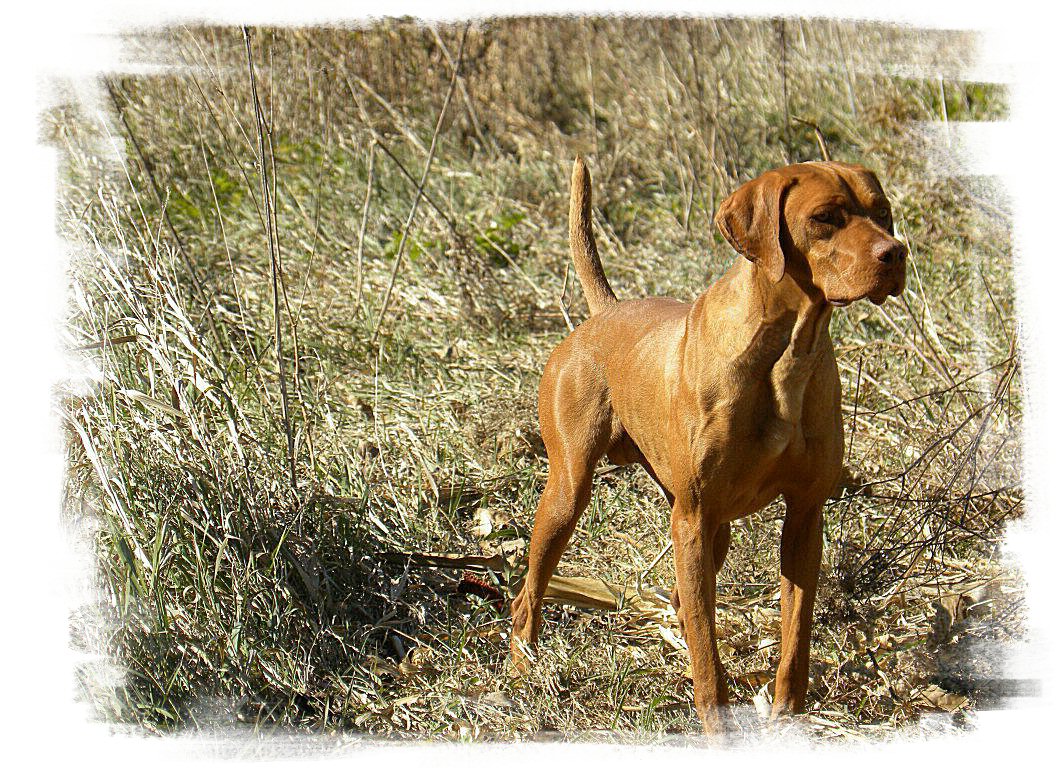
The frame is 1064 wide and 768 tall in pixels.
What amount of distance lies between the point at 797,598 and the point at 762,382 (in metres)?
0.64

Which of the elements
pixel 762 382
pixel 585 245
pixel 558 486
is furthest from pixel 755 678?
pixel 585 245

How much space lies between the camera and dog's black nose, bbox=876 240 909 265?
2.57m

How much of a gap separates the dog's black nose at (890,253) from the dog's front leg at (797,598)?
2.52 feet

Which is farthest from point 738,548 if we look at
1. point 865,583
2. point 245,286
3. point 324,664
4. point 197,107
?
point 197,107

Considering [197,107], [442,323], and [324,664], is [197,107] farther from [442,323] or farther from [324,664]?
[324,664]

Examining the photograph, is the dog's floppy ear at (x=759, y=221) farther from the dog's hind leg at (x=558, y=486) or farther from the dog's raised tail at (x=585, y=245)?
the dog's raised tail at (x=585, y=245)

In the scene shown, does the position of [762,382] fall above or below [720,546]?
above

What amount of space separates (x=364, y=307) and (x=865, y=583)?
116 inches

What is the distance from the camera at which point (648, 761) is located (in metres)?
3.09

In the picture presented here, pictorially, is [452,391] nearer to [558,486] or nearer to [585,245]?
[585,245]

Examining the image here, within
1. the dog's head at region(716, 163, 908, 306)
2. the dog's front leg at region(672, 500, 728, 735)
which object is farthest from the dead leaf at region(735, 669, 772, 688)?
the dog's head at region(716, 163, 908, 306)

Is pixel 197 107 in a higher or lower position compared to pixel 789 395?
higher

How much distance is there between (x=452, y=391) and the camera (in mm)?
5270

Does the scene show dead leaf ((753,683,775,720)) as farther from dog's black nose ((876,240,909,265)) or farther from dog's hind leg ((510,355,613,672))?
dog's black nose ((876,240,909,265))
